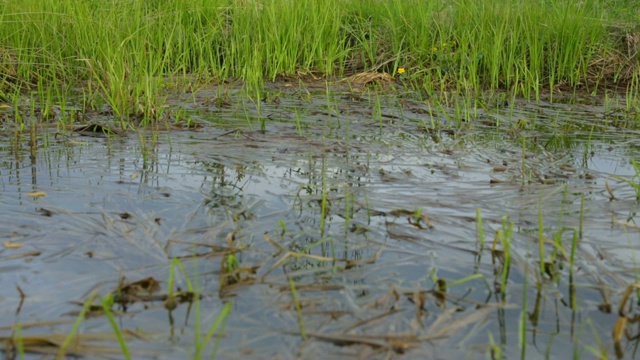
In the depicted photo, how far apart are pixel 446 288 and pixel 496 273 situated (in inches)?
8.8

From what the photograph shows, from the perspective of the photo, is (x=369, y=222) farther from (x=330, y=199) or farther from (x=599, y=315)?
(x=599, y=315)

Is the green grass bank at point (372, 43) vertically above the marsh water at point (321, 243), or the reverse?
the green grass bank at point (372, 43)

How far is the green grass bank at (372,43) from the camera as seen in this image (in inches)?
224

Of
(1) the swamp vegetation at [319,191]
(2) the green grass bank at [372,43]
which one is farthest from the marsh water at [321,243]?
(2) the green grass bank at [372,43]

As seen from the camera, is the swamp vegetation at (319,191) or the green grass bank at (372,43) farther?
the green grass bank at (372,43)

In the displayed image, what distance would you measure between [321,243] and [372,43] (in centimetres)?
482

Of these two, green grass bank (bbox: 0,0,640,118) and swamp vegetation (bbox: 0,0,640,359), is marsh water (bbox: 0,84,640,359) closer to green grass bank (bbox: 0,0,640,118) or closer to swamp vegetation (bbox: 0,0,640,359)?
swamp vegetation (bbox: 0,0,640,359)

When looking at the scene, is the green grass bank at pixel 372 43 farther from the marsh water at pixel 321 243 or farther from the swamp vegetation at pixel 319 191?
the marsh water at pixel 321 243

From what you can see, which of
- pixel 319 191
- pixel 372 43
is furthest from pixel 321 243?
pixel 372 43

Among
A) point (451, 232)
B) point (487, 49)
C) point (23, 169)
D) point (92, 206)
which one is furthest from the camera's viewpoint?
point (487, 49)

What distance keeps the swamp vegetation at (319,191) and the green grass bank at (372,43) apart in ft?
0.10

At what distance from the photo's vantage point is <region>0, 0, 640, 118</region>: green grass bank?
5691mm

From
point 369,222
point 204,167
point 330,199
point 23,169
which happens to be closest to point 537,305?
point 369,222

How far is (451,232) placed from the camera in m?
2.57
